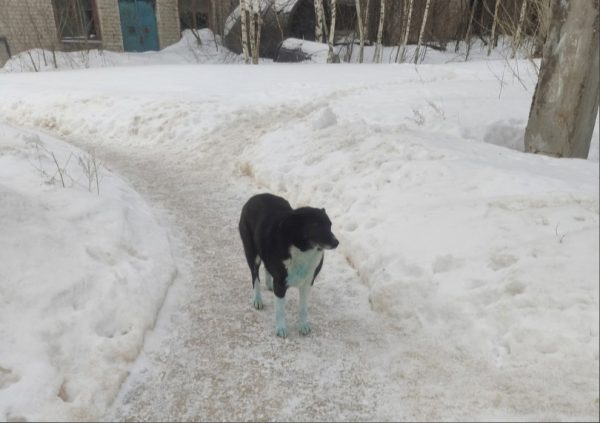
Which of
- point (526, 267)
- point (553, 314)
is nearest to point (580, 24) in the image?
point (526, 267)

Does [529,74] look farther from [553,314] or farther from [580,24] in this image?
[553,314]

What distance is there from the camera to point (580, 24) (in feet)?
16.1

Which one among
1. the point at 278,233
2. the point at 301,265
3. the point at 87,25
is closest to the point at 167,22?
the point at 87,25

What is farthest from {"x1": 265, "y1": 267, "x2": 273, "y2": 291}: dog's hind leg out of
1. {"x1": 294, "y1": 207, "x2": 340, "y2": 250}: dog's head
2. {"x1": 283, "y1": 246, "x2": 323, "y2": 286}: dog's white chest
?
{"x1": 294, "y1": 207, "x2": 340, "y2": 250}: dog's head

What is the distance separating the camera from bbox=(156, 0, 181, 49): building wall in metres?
23.5

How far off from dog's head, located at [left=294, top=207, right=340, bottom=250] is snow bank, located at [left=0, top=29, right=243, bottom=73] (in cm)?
1942

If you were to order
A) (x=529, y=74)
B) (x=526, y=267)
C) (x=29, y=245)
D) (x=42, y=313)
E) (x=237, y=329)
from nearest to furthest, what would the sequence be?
(x=526, y=267), (x=42, y=313), (x=237, y=329), (x=29, y=245), (x=529, y=74)

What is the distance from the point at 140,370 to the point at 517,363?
2.50 m

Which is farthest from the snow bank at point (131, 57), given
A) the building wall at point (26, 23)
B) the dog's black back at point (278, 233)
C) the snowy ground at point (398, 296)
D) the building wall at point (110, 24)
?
the dog's black back at point (278, 233)

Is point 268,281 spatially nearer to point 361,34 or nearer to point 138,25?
point 361,34

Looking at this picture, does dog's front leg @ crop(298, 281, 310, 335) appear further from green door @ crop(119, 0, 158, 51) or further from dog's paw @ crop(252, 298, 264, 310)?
green door @ crop(119, 0, 158, 51)

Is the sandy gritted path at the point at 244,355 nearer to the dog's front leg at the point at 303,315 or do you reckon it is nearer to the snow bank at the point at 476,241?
the dog's front leg at the point at 303,315

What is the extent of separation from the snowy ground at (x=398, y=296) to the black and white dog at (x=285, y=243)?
1.30 feet

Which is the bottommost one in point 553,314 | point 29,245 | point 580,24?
point 29,245
